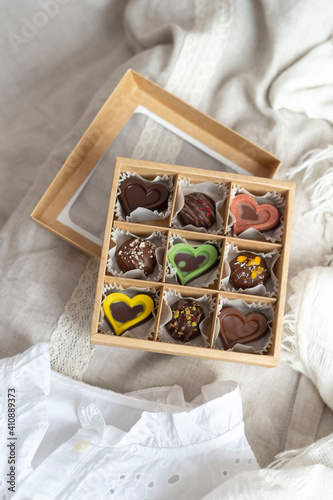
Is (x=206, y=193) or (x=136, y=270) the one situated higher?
(x=206, y=193)

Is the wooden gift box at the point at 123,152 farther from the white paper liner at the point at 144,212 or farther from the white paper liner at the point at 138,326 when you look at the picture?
the white paper liner at the point at 138,326

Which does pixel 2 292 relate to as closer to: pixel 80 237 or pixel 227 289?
pixel 80 237

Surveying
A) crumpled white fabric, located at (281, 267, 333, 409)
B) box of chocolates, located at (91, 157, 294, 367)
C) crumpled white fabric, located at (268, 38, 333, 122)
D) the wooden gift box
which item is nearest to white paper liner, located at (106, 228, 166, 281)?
box of chocolates, located at (91, 157, 294, 367)

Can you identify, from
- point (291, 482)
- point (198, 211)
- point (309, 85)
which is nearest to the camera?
point (291, 482)

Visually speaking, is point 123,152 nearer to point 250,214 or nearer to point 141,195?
point 141,195

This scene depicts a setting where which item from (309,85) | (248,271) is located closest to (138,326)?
(248,271)

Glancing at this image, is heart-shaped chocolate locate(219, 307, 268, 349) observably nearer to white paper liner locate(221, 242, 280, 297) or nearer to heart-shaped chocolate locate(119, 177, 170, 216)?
white paper liner locate(221, 242, 280, 297)

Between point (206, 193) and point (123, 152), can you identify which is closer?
point (206, 193)

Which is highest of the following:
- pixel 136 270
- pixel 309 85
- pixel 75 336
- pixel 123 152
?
pixel 309 85
